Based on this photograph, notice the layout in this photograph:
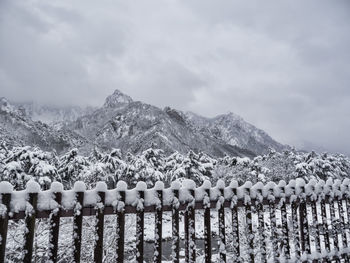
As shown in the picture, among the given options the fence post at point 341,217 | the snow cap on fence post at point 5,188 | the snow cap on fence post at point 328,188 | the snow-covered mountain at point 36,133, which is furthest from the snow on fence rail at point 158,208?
the snow-covered mountain at point 36,133

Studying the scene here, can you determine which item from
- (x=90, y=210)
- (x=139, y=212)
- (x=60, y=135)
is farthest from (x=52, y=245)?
(x=60, y=135)

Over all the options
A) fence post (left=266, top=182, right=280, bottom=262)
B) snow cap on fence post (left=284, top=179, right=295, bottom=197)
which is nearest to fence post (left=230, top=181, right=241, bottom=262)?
fence post (left=266, top=182, right=280, bottom=262)

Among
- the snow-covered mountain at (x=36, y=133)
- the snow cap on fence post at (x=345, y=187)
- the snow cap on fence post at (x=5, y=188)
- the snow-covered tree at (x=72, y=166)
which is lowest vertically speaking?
the snow cap on fence post at (x=5, y=188)

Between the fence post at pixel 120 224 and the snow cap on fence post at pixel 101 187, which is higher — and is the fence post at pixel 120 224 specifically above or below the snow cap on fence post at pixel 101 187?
below

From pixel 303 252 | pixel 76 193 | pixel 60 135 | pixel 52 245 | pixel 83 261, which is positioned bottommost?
pixel 83 261

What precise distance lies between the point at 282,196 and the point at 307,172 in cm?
4376

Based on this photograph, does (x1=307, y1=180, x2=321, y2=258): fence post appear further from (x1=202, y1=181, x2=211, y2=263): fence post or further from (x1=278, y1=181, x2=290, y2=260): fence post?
(x1=202, y1=181, x2=211, y2=263): fence post

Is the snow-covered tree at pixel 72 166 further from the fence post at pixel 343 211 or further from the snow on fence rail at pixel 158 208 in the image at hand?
the snow on fence rail at pixel 158 208

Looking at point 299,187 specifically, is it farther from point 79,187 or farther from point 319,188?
point 79,187

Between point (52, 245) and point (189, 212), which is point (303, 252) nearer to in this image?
point (189, 212)

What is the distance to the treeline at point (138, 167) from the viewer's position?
23.8 m

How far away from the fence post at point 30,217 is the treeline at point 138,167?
16368mm

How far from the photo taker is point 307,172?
43.6 metres

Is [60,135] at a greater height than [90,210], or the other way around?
[60,135]
